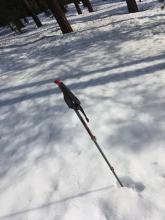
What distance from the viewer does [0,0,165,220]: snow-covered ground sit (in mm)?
4391

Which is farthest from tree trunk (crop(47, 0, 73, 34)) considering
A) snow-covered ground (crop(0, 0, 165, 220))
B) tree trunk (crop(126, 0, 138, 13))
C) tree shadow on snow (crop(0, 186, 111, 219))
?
tree shadow on snow (crop(0, 186, 111, 219))

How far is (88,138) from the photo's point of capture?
19.1ft

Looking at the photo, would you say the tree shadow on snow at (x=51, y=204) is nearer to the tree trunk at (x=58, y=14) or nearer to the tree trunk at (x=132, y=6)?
the tree trunk at (x=58, y=14)

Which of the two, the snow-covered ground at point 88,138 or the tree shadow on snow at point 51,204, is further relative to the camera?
the tree shadow on snow at point 51,204

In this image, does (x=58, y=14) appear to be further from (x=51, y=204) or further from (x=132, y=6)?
(x=51, y=204)

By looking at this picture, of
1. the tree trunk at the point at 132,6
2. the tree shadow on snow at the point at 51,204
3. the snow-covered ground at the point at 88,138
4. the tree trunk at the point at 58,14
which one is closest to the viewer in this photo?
the snow-covered ground at the point at 88,138

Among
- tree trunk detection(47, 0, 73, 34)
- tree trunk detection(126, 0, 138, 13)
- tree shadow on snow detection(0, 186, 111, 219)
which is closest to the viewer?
tree shadow on snow detection(0, 186, 111, 219)

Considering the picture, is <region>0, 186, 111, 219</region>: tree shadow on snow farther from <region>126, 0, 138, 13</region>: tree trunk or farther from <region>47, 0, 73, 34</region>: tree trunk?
<region>126, 0, 138, 13</region>: tree trunk

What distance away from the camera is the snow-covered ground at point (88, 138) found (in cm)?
439

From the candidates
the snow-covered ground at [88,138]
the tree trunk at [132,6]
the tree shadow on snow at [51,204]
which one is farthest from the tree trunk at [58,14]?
the tree shadow on snow at [51,204]

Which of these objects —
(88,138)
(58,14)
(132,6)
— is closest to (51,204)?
(88,138)

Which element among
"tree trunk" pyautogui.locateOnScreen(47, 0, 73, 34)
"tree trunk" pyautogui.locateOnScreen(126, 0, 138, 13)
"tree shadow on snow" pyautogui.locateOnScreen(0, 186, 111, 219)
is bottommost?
"tree trunk" pyautogui.locateOnScreen(126, 0, 138, 13)

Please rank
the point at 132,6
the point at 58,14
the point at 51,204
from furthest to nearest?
the point at 132,6 → the point at 58,14 → the point at 51,204

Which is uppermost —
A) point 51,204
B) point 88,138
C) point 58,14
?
point 51,204
